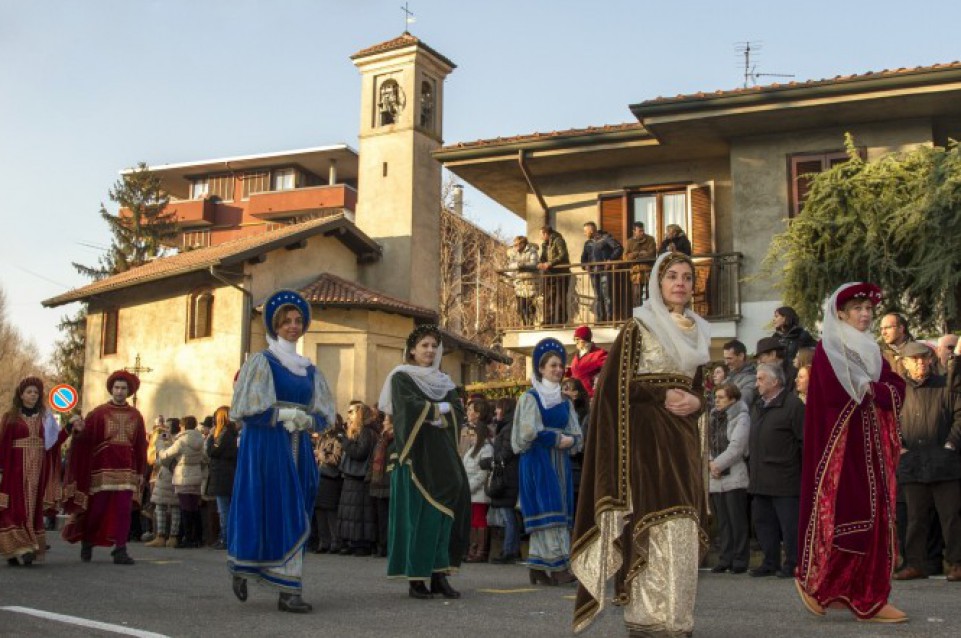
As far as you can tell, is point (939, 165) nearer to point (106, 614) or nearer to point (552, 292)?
point (552, 292)

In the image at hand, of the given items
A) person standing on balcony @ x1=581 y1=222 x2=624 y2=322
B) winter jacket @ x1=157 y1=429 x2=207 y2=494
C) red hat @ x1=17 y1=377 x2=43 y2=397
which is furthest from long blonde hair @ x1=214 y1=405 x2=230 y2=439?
person standing on balcony @ x1=581 y1=222 x2=624 y2=322

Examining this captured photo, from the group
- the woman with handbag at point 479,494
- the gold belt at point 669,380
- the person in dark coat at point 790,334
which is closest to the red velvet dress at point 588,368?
the woman with handbag at point 479,494

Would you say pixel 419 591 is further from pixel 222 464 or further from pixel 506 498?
pixel 222 464

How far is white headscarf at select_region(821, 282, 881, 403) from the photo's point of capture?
7055mm

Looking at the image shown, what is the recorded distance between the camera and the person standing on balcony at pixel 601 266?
2072 cm

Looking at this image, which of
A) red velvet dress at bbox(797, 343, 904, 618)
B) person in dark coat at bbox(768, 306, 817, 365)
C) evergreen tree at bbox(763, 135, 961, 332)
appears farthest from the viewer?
evergreen tree at bbox(763, 135, 961, 332)

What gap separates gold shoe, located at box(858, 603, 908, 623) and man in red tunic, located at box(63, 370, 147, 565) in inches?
324

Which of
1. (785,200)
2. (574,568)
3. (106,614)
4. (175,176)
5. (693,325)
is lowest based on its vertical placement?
(106,614)

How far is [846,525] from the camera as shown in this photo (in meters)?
6.89

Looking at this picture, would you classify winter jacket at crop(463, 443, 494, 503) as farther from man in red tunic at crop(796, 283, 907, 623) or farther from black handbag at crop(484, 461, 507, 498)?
man in red tunic at crop(796, 283, 907, 623)

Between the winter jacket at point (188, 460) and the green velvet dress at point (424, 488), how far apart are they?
8.83 m

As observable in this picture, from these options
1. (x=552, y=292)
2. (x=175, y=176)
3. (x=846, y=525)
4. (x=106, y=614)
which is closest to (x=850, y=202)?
(x=552, y=292)

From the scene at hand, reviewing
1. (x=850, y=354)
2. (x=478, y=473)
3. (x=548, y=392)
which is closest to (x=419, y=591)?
(x=548, y=392)

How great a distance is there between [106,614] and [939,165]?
1403 cm
